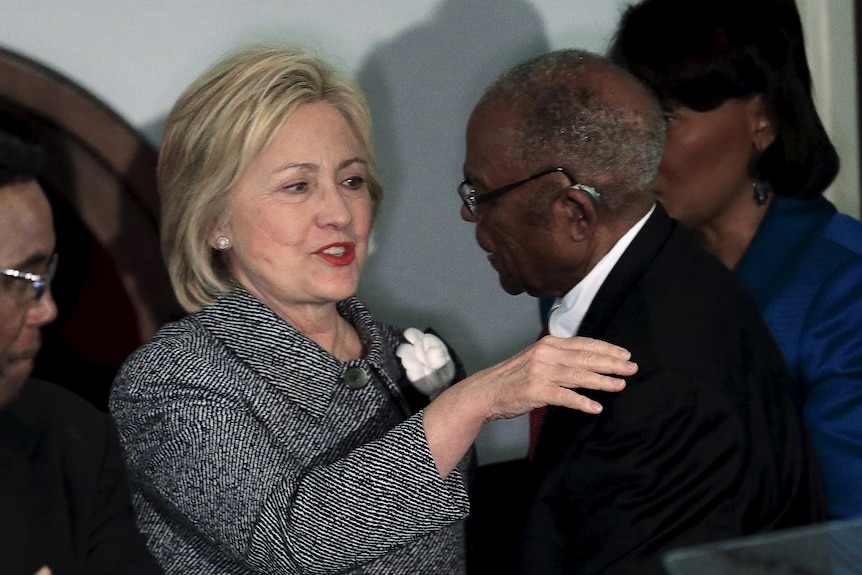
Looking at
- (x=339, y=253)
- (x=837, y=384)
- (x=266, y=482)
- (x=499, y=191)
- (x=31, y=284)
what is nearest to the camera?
(x=31, y=284)

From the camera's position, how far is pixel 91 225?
84.7 inches

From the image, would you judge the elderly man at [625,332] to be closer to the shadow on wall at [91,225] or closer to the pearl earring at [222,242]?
the pearl earring at [222,242]

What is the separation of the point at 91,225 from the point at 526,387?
102 centimetres

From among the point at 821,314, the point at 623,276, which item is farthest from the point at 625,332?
the point at 821,314

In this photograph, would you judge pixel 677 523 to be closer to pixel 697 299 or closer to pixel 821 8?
pixel 697 299

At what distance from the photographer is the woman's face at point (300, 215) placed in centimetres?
178

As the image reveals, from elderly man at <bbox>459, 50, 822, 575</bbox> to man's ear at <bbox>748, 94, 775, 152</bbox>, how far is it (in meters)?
0.47

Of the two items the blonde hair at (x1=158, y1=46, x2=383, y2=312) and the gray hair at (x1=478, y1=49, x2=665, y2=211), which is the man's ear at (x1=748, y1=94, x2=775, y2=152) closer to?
the gray hair at (x1=478, y1=49, x2=665, y2=211)

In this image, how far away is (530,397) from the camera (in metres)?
1.54

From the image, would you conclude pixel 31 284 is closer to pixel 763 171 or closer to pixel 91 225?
pixel 91 225

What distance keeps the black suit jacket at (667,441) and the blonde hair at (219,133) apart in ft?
1.85

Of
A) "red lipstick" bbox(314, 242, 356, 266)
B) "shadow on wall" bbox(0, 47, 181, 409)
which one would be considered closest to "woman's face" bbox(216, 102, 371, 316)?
"red lipstick" bbox(314, 242, 356, 266)

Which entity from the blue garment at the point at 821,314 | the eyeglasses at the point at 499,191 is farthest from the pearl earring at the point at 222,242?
the blue garment at the point at 821,314

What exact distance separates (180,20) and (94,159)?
31 cm
